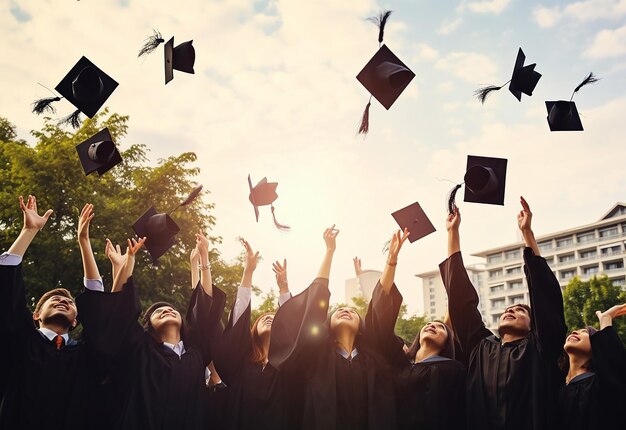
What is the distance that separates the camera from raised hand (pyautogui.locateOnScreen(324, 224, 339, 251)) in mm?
4219

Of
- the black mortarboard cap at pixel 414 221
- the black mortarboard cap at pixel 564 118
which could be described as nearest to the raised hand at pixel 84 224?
the black mortarboard cap at pixel 414 221

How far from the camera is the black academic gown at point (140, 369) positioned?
3.78 meters

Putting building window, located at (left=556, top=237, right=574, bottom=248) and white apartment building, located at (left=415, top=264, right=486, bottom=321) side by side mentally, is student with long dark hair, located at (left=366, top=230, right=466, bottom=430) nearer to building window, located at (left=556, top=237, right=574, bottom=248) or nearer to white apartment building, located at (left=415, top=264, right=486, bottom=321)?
building window, located at (left=556, top=237, right=574, bottom=248)

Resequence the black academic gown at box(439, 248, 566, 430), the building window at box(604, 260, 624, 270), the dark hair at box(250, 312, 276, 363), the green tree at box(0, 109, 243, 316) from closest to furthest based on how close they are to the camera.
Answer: the black academic gown at box(439, 248, 566, 430) < the dark hair at box(250, 312, 276, 363) < the green tree at box(0, 109, 243, 316) < the building window at box(604, 260, 624, 270)

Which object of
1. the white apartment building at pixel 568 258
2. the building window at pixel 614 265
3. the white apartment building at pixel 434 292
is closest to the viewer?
the building window at pixel 614 265

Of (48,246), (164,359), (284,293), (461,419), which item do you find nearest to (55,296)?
(164,359)

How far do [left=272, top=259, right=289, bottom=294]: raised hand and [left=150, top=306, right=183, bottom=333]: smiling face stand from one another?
36.6 inches

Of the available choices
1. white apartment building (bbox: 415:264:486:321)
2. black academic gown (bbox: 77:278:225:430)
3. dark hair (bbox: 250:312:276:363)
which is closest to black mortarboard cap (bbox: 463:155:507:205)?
dark hair (bbox: 250:312:276:363)

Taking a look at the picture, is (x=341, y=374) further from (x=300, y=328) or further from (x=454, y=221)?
(x=454, y=221)

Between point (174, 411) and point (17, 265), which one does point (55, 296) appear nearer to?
point (17, 265)

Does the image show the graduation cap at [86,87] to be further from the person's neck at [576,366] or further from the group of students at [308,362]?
the person's neck at [576,366]

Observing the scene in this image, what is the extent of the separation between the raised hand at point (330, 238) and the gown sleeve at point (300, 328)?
0.86ft

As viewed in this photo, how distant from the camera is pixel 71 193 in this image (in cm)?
1236

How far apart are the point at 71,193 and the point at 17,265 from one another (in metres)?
9.38
